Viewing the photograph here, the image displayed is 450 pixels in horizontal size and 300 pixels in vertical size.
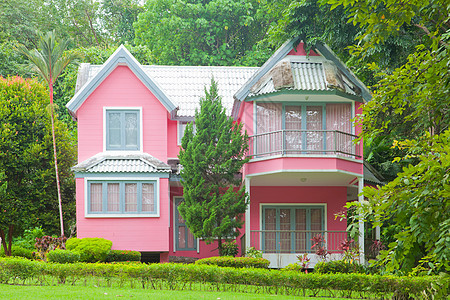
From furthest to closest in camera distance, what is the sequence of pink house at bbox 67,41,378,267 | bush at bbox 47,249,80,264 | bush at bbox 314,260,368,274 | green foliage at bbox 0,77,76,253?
green foliage at bbox 0,77,76,253, pink house at bbox 67,41,378,267, bush at bbox 314,260,368,274, bush at bbox 47,249,80,264

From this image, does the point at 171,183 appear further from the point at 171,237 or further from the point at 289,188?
the point at 289,188

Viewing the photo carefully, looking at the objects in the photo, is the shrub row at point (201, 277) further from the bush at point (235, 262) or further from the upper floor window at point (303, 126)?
the upper floor window at point (303, 126)

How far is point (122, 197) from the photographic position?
2334 centimetres

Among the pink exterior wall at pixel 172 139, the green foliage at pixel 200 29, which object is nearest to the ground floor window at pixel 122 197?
the pink exterior wall at pixel 172 139

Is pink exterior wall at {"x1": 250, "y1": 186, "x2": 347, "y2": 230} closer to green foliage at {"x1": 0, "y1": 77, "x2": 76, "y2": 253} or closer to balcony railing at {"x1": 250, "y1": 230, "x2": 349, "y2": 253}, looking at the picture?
balcony railing at {"x1": 250, "y1": 230, "x2": 349, "y2": 253}

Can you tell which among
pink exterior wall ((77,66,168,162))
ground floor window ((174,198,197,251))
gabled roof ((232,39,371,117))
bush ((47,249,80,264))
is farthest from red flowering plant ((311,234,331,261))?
bush ((47,249,80,264))

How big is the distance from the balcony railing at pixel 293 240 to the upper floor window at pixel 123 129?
603 centimetres

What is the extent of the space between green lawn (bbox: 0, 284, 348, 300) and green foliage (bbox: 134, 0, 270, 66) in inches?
990

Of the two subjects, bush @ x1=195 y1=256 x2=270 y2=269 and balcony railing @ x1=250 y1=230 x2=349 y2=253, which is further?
balcony railing @ x1=250 y1=230 x2=349 y2=253

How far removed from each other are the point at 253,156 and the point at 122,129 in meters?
5.44

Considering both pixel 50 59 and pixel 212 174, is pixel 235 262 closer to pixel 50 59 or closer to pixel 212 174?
pixel 212 174

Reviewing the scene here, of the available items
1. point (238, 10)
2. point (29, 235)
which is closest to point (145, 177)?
point (29, 235)

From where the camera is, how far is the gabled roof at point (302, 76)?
887 inches

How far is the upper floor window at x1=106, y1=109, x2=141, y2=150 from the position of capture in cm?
2456
